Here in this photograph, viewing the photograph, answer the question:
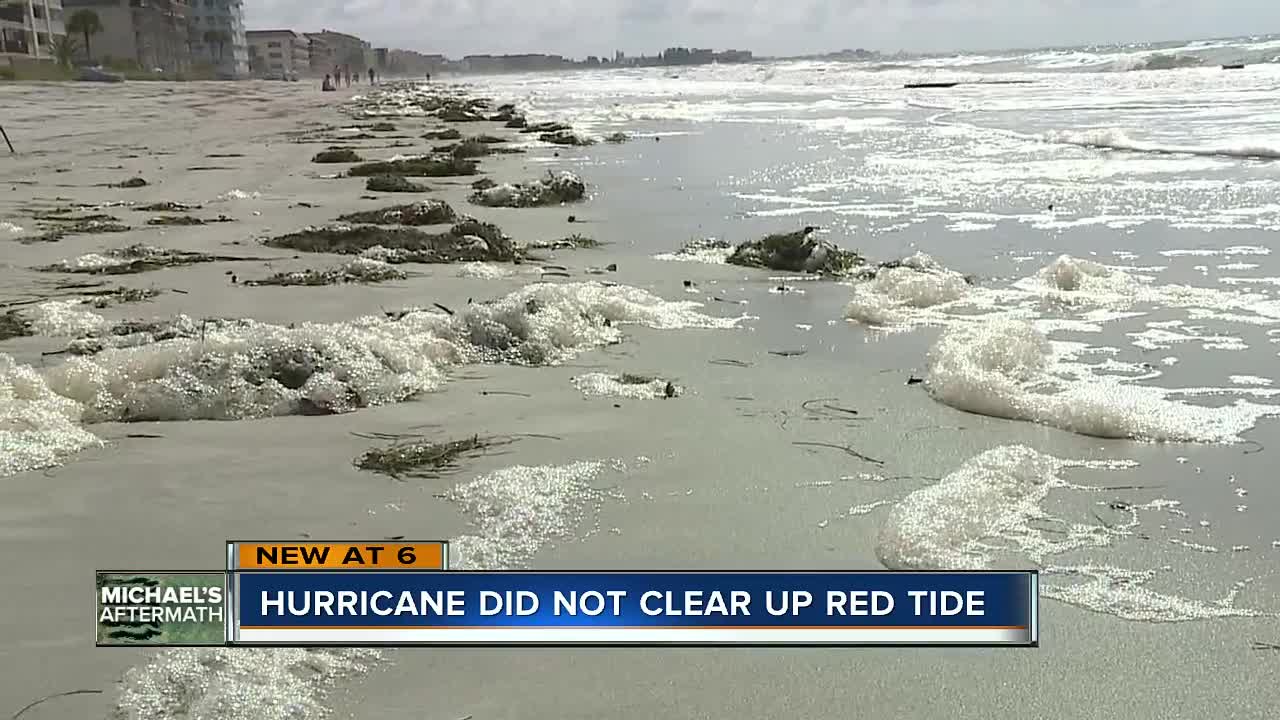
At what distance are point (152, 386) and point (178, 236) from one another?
11.6 feet

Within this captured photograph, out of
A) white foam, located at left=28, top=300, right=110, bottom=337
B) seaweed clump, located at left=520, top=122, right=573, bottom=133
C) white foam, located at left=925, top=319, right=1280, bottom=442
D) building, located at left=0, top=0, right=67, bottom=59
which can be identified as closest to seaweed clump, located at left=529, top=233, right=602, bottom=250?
white foam, located at left=28, top=300, right=110, bottom=337

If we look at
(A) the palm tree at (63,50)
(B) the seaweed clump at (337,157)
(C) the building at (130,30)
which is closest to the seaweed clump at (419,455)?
(B) the seaweed clump at (337,157)

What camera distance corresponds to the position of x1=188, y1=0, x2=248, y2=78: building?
313ft

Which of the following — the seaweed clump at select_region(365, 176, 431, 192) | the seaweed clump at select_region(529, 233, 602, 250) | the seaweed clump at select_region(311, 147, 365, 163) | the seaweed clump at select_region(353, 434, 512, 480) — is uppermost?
the seaweed clump at select_region(311, 147, 365, 163)

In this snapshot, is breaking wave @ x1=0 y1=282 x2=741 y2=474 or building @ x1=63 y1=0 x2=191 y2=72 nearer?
breaking wave @ x1=0 y1=282 x2=741 y2=474

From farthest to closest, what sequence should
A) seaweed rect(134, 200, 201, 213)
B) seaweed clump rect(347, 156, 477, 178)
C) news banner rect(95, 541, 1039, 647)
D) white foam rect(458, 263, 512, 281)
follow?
seaweed clump rect(347, 156, 477, 178)
seaweed rect(134, 200, 201, 213)
white foam rect(458, 263, 512, 281)
news banner rect(95, 541, 1039, 647)

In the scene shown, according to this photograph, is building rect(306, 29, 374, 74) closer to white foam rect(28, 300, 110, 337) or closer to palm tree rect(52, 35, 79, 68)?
palm tree rect(52, 35, 79, 68)

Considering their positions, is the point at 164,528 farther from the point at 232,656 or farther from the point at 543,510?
the point at 543,510

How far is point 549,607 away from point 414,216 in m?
5.05

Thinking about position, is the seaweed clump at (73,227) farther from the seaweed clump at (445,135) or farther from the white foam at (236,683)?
the seaweed clump at (445,135)

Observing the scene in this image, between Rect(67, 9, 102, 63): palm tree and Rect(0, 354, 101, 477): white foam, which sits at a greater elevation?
Rect(67, 9, 102, 63): palm tree

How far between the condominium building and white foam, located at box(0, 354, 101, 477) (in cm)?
13786

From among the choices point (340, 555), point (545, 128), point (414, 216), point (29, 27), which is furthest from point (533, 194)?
point (29, 27)

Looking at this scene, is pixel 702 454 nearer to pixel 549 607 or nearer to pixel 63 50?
pixel 549 607
